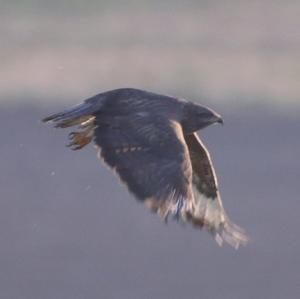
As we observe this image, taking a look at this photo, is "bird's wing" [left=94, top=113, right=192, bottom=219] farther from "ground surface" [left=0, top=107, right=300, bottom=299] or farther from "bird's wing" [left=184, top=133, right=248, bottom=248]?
"ground surface" [left=0, top=107, right=300, bottom=299]

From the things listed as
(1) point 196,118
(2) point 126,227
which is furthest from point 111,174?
(1) point 196,118

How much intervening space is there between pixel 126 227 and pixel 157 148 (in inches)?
219

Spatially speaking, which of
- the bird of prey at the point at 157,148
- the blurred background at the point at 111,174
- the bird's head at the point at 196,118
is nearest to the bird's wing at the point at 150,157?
the bird of prey at the point at 157,148

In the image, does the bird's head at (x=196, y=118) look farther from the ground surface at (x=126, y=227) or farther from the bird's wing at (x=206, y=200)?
the ground surface at (x=126, y=227)

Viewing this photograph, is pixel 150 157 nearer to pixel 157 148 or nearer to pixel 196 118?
pixel 157 148

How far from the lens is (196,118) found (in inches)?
513

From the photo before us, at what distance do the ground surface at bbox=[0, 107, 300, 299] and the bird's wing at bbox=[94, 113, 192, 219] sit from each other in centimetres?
361

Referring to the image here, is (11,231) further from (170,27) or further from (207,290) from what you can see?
(170,27)

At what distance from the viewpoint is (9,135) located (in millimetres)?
19656

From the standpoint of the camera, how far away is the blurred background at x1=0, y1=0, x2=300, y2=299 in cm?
1659

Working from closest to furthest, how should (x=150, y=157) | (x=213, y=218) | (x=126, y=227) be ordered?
(x=150, y=157), (x=213, y=218), (x=126, y=227)

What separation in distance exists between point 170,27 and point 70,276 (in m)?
6.86

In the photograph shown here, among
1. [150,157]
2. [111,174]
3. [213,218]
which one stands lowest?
[111,174]

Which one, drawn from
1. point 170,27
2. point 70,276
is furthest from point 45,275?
point 170,27
